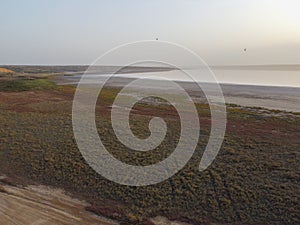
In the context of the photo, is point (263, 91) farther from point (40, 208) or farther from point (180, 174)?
point (40, 208)

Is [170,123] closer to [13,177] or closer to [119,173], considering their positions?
[119,173]

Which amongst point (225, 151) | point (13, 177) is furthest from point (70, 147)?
point (225, 151)

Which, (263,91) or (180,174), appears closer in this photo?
(180,174)

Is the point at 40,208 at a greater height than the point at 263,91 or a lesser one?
lesser

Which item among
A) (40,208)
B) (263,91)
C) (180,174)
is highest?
(263,91)

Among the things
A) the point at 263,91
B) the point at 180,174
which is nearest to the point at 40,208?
the point at 180,174

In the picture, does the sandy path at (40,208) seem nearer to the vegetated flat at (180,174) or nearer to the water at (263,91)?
the vegetated flat at (180,174)

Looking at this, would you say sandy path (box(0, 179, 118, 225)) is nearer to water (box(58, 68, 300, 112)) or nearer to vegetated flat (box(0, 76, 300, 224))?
vegetated flat (box(0, 76, 300, 224))
